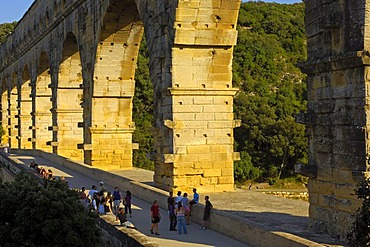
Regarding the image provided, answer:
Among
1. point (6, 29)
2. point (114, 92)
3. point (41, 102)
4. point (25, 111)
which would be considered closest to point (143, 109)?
point (25, 111)

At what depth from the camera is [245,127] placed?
143ft

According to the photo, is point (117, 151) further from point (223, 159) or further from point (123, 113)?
point (223, 159)

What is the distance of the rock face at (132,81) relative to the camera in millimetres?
13742

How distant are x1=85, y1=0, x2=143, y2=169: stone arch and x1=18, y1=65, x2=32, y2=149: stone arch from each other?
54.0 ft

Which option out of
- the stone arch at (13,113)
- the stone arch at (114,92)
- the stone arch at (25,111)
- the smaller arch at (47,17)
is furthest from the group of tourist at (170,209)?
the stone arch at (13,113)

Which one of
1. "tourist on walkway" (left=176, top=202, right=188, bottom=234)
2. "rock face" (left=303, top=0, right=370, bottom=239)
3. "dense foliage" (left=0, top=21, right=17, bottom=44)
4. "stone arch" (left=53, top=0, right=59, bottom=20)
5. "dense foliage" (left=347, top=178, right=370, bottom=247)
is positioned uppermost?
"dense foliage" (left=0, top=21, right=17, bottom=44)

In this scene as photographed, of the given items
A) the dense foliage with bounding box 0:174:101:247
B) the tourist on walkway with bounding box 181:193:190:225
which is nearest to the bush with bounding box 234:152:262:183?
the tourist on walkway with bounding box 181:193:190:225

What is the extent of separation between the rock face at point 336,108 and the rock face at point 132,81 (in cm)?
477

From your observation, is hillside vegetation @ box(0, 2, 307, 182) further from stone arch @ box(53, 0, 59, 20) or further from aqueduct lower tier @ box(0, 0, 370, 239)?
aqueduct lower tier @ box(0, 0, 370, 239)

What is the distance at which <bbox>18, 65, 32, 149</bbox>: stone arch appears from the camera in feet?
121

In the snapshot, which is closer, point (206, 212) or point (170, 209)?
point (206, 212)

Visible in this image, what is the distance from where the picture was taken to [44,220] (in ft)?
32.2

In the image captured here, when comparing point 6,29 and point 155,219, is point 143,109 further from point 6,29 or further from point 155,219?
point 155,219

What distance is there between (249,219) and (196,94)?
4.51m
